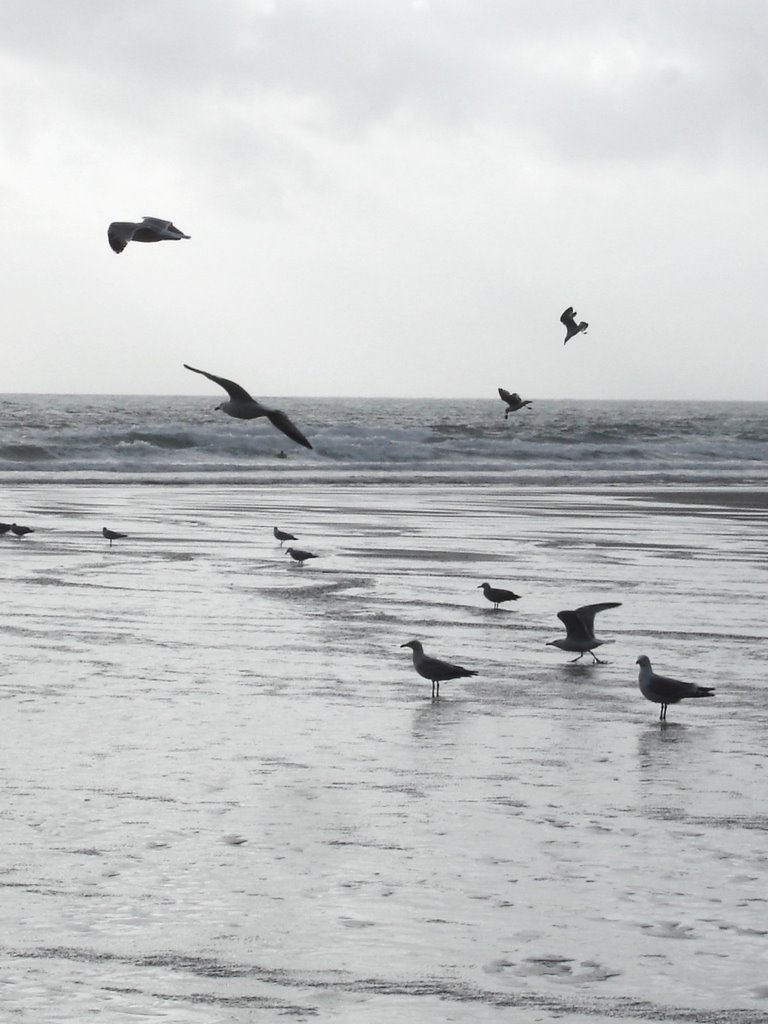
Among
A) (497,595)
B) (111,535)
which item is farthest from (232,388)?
(111,535)

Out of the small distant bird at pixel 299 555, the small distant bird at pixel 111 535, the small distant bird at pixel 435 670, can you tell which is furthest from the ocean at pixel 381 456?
the small distant bird at pixel 435 670

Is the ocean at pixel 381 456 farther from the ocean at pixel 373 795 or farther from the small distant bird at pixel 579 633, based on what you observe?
the small distant bird at pixel 579 633

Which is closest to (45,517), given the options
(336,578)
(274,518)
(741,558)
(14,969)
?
(274,518)

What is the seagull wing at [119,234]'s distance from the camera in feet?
28.9

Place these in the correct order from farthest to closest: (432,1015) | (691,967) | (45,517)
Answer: (45,517) < (691,967) < (432,1015)

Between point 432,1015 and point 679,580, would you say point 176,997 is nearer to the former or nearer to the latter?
point 432,1015

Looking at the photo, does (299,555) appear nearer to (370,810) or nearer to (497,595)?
(497,595)

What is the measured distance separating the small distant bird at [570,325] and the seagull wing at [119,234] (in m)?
7.82

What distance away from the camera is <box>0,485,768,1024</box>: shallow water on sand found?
4.70 meters

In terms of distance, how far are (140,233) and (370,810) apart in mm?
4015

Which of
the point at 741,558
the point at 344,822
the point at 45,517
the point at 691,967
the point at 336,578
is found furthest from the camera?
the point at 45,517

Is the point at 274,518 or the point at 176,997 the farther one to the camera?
the point at 274,518

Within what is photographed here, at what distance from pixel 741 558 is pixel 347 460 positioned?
3021 cm

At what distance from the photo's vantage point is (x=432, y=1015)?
4.42m
